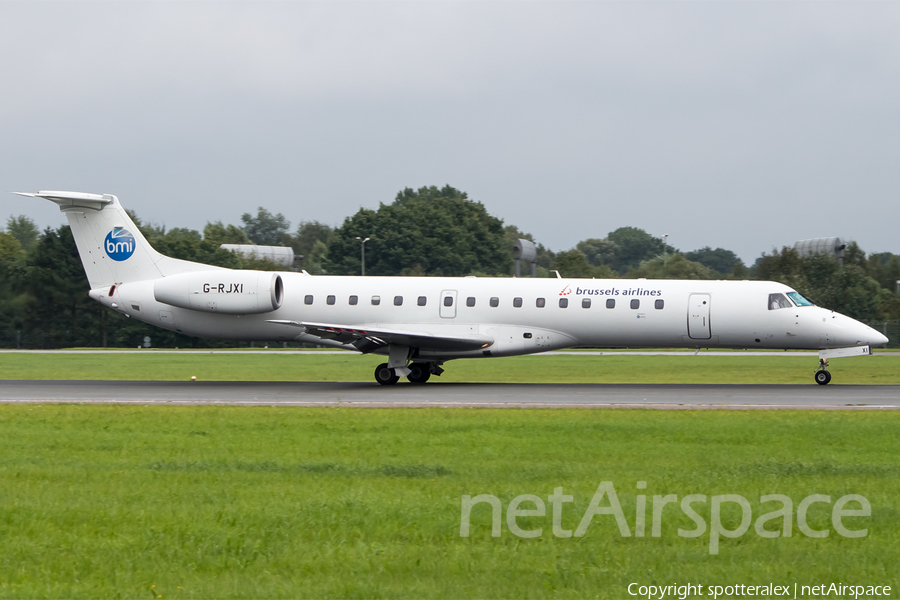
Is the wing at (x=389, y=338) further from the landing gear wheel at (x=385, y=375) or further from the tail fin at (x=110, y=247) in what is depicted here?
the tail fin at (x=110, y=247)

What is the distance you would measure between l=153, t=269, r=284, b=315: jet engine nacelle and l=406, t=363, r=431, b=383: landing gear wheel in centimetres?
432

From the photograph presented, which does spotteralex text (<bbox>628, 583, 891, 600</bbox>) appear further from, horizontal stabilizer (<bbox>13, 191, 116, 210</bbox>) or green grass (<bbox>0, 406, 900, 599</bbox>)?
horizontal stabilizer (<bbox>13, 191, 116, 210</bbox>)

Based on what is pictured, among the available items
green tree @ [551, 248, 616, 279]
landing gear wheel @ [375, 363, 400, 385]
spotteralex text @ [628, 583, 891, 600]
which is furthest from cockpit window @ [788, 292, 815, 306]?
green tree @ [551, 248, 616, 279]

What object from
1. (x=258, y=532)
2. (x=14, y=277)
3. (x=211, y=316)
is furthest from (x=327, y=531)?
(x=14, y=277)

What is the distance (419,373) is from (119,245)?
9707 mm

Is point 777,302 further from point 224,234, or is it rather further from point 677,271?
point 224,234

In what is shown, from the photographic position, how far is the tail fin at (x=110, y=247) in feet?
90.7

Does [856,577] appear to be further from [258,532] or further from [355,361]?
[355,361]

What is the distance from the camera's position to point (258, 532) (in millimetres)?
8352

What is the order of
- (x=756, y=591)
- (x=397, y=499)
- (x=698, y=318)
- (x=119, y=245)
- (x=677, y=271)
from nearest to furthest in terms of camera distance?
(x=756, y=591) < (x=397, y=499) < (x=698, y=318) < (x=119, y=245) < (x=677, y=271)

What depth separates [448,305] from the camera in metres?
26.1

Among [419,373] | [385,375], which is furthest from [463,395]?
[419,373]

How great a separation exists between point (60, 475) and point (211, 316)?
16.2m

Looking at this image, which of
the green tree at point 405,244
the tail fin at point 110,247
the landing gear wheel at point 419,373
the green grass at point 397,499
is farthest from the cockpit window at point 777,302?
the green tree at point 405,244
